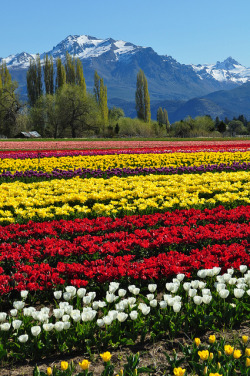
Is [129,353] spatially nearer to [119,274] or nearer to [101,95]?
[119,274]

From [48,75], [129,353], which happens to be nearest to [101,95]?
[48,75]

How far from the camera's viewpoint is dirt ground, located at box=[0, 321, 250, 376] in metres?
3.29

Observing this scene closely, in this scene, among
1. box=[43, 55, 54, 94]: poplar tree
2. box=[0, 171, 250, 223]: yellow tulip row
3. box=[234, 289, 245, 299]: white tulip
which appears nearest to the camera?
box=[234, 289, 245, 299]: white tulip

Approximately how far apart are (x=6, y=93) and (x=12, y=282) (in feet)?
202

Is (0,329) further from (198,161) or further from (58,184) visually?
(198,161)

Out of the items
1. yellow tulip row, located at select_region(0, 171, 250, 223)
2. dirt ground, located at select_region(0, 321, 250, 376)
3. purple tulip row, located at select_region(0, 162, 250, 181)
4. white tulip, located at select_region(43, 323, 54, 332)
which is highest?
purple tulip row, located at select_region(0, 162, 250, 181)

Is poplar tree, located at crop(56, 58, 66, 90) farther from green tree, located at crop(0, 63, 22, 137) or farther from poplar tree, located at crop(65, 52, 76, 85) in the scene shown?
green tree, located at crop(0, 63, 22, 137)

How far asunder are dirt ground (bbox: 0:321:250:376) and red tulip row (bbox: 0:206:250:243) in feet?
9.82

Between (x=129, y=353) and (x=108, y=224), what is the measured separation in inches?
132

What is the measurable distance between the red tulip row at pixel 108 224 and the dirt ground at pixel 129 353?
118 inches

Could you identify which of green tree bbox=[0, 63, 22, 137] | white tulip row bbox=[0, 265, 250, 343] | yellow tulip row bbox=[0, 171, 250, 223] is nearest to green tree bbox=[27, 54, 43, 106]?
green tree bbox=[0, 63, 22, 137]

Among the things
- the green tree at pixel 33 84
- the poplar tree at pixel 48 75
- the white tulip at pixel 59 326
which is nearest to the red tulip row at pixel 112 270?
the white tulip at pixel 59 326

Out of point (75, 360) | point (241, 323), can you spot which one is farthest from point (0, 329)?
point (241, 323)

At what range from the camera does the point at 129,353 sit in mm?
3516
